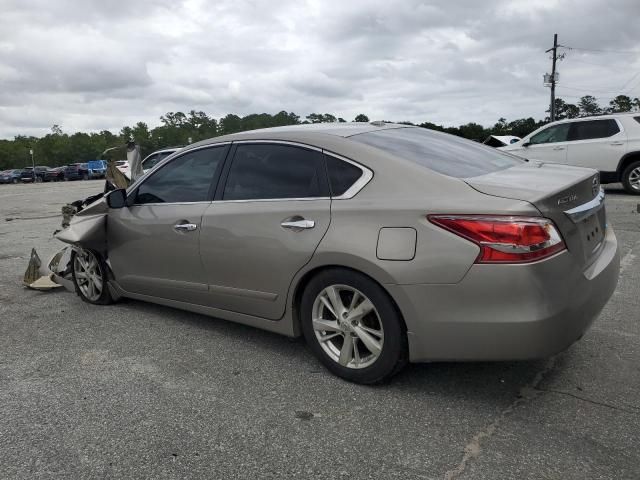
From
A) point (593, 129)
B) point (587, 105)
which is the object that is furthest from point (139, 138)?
point (593, 129)

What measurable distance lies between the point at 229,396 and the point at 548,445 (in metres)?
1.66

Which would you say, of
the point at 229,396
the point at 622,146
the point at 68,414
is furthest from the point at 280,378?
the point at 622,146

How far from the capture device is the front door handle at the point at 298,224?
3.17 meters

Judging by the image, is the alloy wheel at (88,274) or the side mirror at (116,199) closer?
the side mirror at (116,199)

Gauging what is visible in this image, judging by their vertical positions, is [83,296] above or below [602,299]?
below

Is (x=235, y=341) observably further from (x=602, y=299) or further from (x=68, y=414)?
(x=602, y=299)

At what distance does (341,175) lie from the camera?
3.20 metres

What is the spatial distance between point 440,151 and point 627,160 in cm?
992

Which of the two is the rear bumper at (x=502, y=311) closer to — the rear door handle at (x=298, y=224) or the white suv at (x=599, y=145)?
the rear door handle at (x=298, y=224)

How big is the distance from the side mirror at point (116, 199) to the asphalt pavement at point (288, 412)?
1.02 m

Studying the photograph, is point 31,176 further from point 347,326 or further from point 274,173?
point 347,326

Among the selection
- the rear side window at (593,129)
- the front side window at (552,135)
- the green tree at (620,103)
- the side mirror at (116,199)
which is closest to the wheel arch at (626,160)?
the rear side window at (593,129)

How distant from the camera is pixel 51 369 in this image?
3561mm

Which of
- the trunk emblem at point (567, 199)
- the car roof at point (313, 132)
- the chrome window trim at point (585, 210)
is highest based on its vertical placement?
the car roof at point (313, 132)
